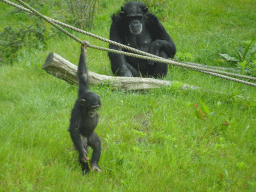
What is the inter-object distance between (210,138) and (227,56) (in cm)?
331

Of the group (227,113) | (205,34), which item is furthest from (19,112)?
(205,34)

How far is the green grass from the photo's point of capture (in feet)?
10.1

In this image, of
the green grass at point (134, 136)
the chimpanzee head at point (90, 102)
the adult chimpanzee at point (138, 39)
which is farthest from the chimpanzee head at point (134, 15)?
the chimpanzee head at point (90, 102)

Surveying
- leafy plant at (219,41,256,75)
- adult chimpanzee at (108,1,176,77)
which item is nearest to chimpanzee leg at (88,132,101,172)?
adult chimpanzee at (108,1,176,77)

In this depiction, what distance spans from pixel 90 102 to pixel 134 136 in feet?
4.04

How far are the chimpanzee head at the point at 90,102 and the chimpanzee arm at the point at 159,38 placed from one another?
3258 millimetres

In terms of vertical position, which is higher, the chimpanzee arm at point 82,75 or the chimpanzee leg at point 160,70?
the chimpanzee arm at point 82,75

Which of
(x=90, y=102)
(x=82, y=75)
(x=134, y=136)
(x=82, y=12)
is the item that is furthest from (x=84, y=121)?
(x=82, y=12)

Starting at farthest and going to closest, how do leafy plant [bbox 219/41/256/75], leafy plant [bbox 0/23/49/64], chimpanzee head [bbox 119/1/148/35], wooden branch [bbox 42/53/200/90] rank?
leafy plant [bbox 0/23/49/64]
leafy plant [bbox 219/41/256/75]
chimpanzee head [bbox 119/1/148/35]
wooden branch [bbox 42/53/200/90]

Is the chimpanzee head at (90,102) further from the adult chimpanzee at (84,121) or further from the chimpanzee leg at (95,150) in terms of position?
the chimpanzee leg at (95,150)

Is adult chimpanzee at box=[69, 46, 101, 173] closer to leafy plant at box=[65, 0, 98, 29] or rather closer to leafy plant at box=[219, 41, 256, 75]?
leafy plant at box=[219, 41, 256, 75]

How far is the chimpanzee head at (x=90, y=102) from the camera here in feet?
9.57

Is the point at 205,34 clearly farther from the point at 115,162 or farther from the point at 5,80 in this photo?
the point at 115,162

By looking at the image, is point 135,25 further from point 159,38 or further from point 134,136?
point 134,136
